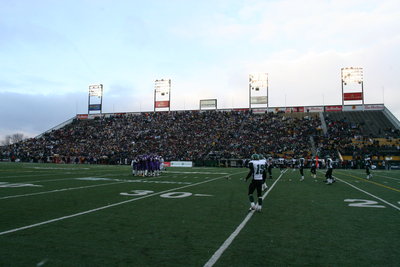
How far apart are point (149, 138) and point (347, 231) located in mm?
48378

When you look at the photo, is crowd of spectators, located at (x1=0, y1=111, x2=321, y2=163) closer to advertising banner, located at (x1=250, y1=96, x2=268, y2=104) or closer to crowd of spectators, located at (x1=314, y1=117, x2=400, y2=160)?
crowd of spectators, located at (x1=314, y1=117, x2=400, y2=160)

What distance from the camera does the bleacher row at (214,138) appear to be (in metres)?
43.4

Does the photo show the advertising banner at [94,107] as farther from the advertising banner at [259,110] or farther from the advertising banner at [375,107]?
the advertising banner at [375,107]

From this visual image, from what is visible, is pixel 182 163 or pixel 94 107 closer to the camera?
pixel 182 163

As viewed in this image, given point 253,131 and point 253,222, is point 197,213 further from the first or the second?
point 253,131

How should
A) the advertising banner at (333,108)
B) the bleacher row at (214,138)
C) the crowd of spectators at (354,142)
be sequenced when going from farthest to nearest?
the advertising banner at (333,108)
the bleacher row at (214,138)
the crowd of spectators at (354,142)

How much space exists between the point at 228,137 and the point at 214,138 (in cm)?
225

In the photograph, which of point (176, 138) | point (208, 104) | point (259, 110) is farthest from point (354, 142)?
point (208, 104)

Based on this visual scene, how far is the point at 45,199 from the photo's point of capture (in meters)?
10.2

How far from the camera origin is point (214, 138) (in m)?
50.2

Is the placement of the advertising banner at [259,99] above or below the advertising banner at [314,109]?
above

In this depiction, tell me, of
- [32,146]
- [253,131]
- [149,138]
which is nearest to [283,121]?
[253,131]

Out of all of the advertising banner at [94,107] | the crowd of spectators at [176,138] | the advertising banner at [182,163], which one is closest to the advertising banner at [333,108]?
the crowd of spectators at [176,138]

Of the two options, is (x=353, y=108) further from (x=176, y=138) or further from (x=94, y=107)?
(x=94, y=107)
